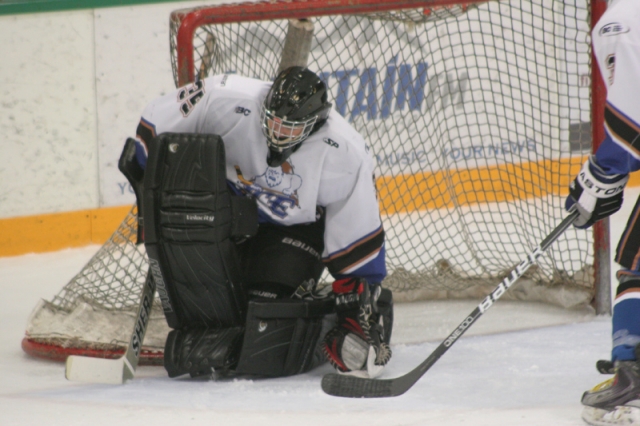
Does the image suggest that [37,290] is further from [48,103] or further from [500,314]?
[500,314]

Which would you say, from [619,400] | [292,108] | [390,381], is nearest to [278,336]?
[390,381]

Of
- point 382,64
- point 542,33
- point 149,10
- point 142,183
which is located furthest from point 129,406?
point 149,10

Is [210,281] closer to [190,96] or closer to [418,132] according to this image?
[190,96]

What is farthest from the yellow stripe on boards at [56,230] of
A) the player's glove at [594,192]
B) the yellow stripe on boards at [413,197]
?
the player's glove at [594,192]

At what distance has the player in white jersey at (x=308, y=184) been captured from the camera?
2.40 m

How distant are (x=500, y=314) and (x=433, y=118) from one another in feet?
3.57

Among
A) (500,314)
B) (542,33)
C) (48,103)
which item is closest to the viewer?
(500,314)

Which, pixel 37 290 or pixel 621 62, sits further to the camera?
pixel 37 290

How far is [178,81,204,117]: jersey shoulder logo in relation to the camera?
2.44 meters

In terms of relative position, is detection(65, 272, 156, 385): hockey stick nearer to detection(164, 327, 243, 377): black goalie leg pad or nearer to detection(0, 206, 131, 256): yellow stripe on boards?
detection(164, 327, 243, 377): black goalie leg pad

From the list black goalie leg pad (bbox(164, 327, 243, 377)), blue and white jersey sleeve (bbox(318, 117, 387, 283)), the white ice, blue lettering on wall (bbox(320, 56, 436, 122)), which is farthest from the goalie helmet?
blue lettering on wall (bbox(320, 56, 436, 122))

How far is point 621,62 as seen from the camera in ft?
6.14

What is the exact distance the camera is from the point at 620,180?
1997 millimetres

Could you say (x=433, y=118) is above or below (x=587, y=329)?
above
